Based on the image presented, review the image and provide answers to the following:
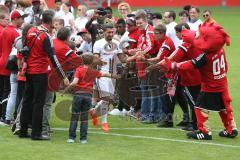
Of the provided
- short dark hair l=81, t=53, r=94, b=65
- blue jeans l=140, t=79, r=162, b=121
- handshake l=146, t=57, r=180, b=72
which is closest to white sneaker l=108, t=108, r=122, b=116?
blue jeans l=140, t=79, r=162, b=121

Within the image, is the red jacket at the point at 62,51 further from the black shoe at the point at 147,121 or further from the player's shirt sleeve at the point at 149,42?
the black shoe at the point at 147,121

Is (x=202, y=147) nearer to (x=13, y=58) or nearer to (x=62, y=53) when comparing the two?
(x=62, y=53)

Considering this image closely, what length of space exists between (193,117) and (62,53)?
255cm

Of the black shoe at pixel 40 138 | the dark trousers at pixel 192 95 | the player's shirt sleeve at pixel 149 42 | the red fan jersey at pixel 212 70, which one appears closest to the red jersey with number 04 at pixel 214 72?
the red fan jersey at pixel 212 70

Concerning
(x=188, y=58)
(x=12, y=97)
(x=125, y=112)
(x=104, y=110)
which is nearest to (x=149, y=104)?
(x=125, y=112)

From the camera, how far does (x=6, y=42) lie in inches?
510

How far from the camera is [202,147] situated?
11.2 metres

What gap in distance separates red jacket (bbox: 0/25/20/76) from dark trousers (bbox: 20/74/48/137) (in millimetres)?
1567

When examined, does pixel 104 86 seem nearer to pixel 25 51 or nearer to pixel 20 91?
pixel 20 91

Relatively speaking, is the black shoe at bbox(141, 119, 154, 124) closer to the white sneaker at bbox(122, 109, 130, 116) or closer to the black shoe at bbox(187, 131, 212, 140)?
the white sneaker at bbox(122, 109, 130, 116)

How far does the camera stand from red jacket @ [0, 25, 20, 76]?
12.9 metres

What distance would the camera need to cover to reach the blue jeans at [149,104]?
45.4ft

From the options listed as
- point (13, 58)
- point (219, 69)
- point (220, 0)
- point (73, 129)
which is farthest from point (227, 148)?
point (220, 0)

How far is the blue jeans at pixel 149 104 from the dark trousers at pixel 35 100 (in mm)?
2952
